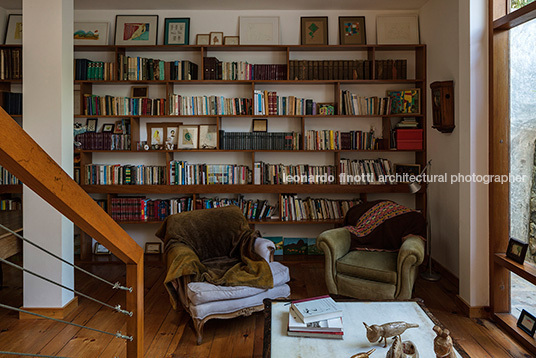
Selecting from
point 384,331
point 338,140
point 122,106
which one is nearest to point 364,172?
point 338,140

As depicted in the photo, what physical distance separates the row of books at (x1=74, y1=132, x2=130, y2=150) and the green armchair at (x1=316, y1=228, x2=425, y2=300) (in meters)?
2.60

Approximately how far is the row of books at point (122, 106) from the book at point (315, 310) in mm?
3059

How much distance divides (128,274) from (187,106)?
131 inches

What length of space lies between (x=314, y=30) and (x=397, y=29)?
919 millimetres

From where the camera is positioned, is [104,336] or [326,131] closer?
[104,336]

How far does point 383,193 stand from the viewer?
4516 millimetres

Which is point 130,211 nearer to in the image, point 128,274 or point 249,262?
point 249,262

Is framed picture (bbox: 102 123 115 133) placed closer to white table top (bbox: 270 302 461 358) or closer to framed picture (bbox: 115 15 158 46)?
framed picture (bbox: 115 15 158 46)

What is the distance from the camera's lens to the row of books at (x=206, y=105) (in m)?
4.46

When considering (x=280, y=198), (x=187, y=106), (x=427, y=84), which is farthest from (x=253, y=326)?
(x=427, y=84)

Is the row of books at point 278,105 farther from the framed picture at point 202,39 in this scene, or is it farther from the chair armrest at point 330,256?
the chair armrest at point 330,256

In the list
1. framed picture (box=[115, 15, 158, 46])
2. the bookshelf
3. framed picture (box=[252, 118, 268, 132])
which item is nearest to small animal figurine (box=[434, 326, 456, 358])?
the bookshelf

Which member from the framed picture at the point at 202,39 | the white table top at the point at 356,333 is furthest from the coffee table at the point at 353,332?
the framed picture at the point at 202,39

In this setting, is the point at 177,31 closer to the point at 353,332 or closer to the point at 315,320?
the point at 315,320
